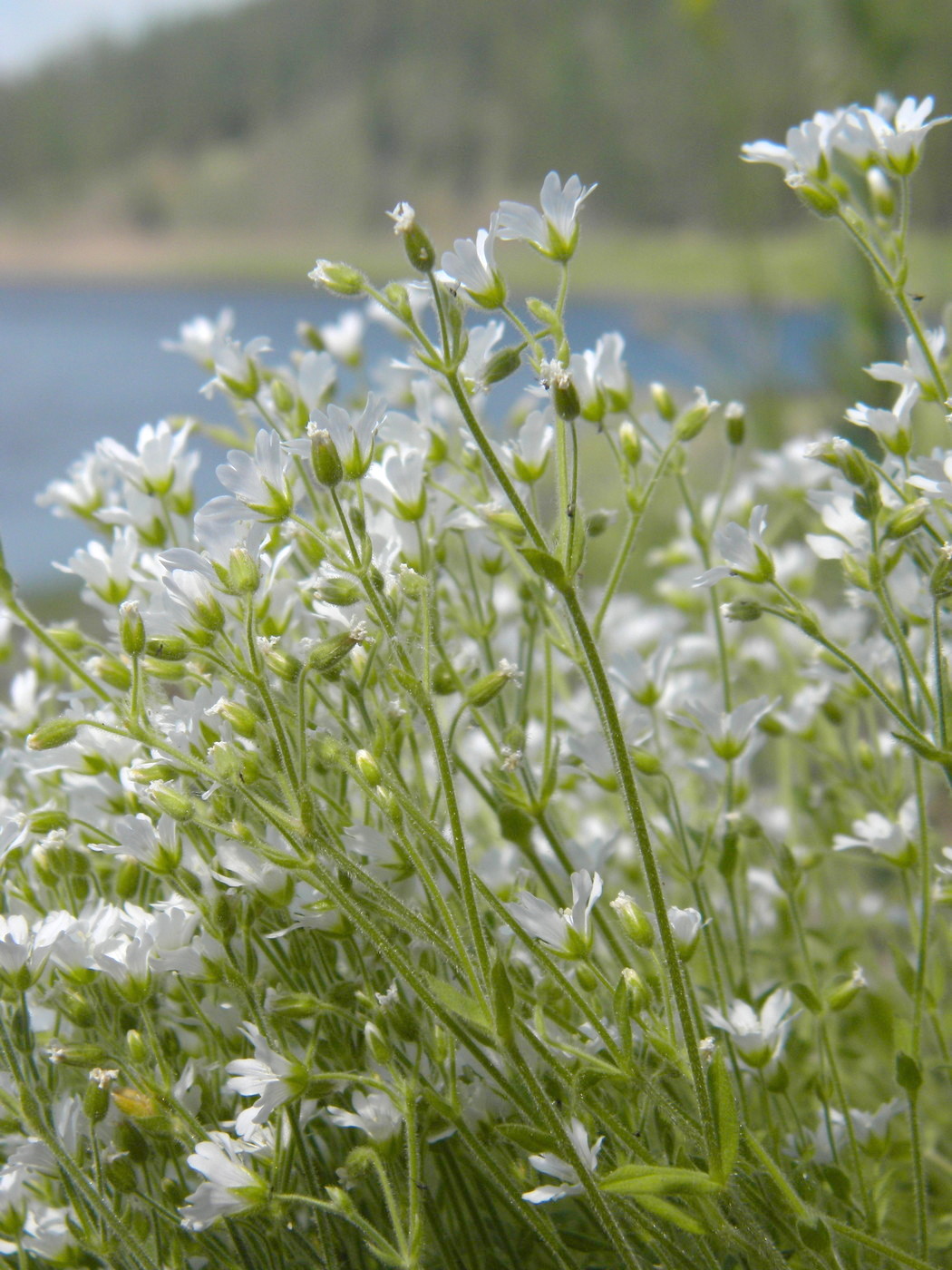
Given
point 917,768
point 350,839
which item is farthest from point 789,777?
Answer: point 350,839

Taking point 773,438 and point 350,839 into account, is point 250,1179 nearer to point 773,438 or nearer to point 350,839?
point 350,839

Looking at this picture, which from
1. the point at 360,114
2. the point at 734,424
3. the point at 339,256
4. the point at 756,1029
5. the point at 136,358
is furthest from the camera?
the point at 360,114

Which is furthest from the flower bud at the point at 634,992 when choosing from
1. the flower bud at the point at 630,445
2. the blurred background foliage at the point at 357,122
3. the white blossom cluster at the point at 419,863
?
the blurred background foliage at the point at 357,122

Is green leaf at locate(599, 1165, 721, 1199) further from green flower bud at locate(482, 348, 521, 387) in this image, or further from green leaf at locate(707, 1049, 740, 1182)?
green flower bud at locate(482, 348, 521, 387)

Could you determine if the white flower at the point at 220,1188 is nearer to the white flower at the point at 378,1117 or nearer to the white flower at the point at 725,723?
the white flower at the point at 378,1117

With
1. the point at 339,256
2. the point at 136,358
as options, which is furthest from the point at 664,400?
the point at 136,358

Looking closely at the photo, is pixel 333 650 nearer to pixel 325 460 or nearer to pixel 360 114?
pixel 325 460

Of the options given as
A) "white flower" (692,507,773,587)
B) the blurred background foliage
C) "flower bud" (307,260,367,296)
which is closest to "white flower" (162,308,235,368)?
"flower bud" (307,260,367,296)
